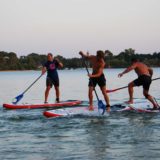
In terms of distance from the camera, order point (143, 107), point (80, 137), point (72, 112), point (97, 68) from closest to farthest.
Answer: point (80, 137) → point (97, 68) → point (72, 112) → point (143, 107)

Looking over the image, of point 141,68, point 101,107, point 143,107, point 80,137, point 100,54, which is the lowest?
point 80,137

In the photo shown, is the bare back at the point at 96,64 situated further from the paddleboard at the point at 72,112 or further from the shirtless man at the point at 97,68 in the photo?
the paddleboard at the point at 72,112

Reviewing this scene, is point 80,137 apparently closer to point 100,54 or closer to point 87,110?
point 100,54

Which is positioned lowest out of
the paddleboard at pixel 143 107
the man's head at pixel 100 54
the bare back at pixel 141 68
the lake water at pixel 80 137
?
the lake water at pixel 80 137

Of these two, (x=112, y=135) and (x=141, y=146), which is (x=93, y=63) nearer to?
(x=112, y=135)

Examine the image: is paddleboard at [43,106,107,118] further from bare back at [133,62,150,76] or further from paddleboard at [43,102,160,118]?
bare back at [133,62,150,76]

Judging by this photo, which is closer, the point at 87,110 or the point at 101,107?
the point at 101,107

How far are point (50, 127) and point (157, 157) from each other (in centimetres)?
410

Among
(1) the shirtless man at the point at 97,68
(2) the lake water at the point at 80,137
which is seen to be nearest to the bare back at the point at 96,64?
(1) the shirtless man at the point at 97,68

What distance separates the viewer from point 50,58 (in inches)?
708

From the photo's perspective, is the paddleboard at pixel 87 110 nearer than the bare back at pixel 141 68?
Yes

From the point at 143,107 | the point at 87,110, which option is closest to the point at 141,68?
the point at 143,107

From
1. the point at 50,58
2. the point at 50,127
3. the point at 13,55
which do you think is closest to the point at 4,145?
the point at 50,127

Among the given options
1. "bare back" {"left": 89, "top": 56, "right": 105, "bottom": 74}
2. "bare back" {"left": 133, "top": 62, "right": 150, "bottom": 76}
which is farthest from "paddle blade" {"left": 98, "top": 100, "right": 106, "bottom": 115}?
"bare back" {"left": 133, "top": 62, "right": 150, "bottom": 76}
